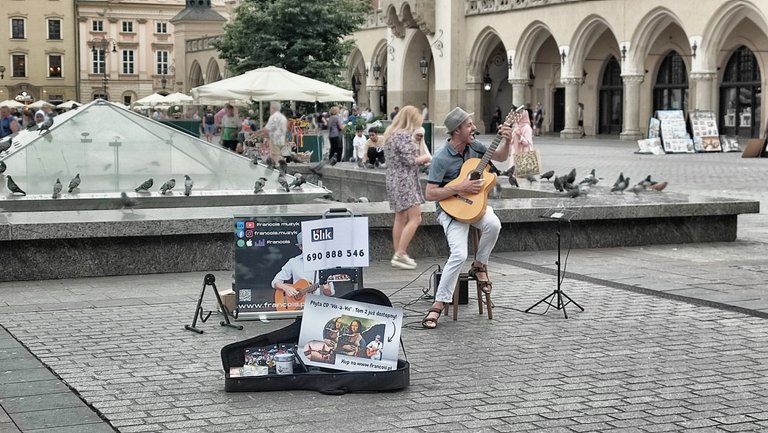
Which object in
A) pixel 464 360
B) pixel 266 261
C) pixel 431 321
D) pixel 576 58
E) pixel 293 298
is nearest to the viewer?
pixel 464 360

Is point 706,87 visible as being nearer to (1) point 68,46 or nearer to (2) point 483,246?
(2) point 483,246

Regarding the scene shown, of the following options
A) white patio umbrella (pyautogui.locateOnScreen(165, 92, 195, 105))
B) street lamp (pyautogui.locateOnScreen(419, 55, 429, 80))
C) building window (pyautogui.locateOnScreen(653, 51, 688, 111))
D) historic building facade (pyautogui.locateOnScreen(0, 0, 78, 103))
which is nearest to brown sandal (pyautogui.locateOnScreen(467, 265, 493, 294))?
building window (pyautogui.locateOnScreen(653, 51, 688, 111))

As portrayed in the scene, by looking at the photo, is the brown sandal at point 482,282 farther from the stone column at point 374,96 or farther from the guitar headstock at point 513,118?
the stone column at point 374,96

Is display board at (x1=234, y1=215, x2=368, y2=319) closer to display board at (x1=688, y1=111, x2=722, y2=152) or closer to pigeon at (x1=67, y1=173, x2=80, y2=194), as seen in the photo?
pigeon at (x1=67, y1=173, x2=80, y2=194)

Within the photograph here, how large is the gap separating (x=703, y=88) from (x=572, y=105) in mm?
7771

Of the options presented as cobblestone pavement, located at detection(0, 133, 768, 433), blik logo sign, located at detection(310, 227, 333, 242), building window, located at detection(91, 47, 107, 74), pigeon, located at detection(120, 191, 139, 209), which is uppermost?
building window, located at detection(91, 47, 107, 74)

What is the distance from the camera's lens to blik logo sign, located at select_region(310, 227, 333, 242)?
7871mm

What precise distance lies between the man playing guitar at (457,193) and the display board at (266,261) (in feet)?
3.01

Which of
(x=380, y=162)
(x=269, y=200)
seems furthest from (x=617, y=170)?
(x=269, y=200)

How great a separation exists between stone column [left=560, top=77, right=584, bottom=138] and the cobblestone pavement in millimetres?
33976

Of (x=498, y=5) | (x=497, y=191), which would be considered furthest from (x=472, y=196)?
(x=498, y=5)

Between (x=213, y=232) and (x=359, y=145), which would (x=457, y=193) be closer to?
(x=213, y=232)

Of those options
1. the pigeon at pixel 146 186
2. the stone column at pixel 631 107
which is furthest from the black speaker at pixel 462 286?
the stone column at pixel 631 107

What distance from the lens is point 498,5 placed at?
49.5 m
